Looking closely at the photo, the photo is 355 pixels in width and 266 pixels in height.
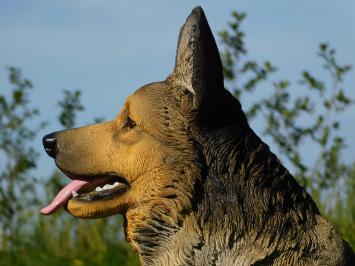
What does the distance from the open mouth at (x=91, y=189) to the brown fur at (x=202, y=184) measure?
0.14 ft

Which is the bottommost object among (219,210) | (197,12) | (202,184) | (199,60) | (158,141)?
(219,210)

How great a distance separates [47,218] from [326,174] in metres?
2.80

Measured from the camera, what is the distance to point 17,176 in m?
11.0

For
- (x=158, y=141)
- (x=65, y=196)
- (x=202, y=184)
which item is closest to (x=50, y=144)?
(x=65, y=196)

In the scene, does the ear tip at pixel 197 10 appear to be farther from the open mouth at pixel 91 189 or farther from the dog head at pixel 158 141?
the open mouth at pixel 91 189

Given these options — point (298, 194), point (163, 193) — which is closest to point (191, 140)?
point (163, 193)

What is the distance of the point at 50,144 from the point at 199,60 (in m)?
0.89

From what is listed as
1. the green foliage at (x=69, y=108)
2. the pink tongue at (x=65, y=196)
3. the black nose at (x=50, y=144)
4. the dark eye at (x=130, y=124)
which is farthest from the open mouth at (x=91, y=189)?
the green foliage at (x=69, y=108)

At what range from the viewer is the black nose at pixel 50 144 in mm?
4805

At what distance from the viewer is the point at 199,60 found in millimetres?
4469

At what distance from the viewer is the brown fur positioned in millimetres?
4418

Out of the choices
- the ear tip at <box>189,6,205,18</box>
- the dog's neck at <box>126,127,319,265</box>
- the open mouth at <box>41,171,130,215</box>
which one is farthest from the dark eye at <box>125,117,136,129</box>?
the ear tip at <box>189,6,205,18</box>

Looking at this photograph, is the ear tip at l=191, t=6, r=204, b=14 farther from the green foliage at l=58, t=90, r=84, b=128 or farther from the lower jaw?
the green foliage at l=58, t=90, r=84, b=128

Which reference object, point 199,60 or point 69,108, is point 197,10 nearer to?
point 199,60
